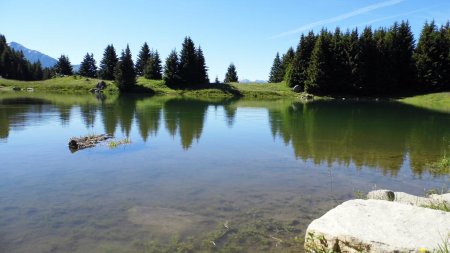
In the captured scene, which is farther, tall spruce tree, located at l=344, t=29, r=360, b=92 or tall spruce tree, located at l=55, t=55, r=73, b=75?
tall spruce tree, located at l=55, t=55, r=73, b=75

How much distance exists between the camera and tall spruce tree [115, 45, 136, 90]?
342 ft

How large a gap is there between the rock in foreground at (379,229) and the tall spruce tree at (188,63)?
328 ft

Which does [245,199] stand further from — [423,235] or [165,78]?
[165,78]

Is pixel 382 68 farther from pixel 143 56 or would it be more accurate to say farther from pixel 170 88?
pixel 143 56

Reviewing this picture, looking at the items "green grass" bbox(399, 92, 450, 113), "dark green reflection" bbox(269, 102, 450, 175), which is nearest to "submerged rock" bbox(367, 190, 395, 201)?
"dark green reflection" bbox(269, 102, 450, 175)

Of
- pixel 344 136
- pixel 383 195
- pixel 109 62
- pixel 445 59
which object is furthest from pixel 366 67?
pixel 383 195

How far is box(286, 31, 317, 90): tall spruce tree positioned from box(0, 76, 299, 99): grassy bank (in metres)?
3.99

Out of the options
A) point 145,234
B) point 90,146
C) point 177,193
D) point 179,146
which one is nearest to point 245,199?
point 177,193

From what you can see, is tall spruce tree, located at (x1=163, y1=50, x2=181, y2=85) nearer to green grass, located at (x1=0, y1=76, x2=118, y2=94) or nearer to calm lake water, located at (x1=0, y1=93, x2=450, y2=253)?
green grass, located at (x1=0, y1=76, x2=118, y2=94)

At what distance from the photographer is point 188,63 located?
352ft

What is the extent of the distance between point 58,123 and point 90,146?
1415 cm

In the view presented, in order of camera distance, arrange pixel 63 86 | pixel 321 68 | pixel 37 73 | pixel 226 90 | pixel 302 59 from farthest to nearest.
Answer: pixel 37 73
pixel 63 86
pixel 226 90
pixel 302 59
pixel 321 68

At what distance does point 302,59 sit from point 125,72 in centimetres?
4739

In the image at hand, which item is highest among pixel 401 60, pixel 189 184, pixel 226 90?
pixel 401 60
